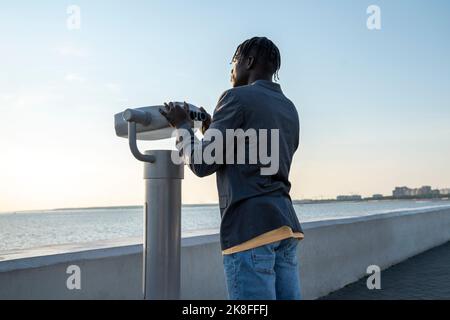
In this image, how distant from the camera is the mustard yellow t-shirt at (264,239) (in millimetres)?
1461

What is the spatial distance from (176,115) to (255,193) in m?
0.41

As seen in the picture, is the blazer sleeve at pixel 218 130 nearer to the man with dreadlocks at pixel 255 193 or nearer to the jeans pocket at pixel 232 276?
the man with dreadlocks at pixel 255 193

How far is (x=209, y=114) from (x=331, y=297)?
322cm

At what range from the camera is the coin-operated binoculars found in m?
1.76

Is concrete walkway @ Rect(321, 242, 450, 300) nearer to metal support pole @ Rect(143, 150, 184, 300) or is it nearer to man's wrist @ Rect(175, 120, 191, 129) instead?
metal support pole @ Rect(143, 150, 184, 300)

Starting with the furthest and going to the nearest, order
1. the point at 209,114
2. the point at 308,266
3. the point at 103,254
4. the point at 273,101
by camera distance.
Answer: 1. the point at 308,266
2. the point at 103,254
3. the point at 209,114
4. the point at 273,101

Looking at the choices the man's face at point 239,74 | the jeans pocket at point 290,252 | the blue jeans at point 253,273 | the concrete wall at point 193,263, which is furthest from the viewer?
the concrete wall at point 193,263

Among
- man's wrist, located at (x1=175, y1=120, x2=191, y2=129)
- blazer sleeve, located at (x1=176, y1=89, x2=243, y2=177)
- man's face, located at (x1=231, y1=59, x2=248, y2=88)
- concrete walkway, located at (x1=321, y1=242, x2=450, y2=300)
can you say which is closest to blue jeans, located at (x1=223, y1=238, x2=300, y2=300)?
blazer sleeve, located at (x1=176, y1=89, x2=243, y2=177)

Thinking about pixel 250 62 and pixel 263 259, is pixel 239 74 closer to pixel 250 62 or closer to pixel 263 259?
pixel 250 62

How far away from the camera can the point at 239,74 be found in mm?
1697

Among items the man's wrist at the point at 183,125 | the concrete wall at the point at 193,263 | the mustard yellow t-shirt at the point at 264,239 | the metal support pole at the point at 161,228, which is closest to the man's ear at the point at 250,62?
the man's wrist at the point at 183,125

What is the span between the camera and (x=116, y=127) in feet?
6.12
